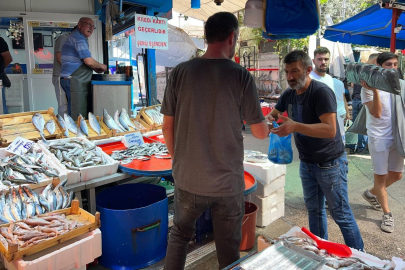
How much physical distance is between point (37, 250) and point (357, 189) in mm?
5301

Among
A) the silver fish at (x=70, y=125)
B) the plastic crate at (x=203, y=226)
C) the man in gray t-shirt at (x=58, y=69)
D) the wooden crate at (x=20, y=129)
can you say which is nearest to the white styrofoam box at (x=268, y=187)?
the plastic crate at (x=203, y=226)

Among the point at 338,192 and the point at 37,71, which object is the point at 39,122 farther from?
the point at 37,71

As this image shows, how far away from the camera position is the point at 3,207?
2676 mm

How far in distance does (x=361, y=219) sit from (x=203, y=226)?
2.36 metres

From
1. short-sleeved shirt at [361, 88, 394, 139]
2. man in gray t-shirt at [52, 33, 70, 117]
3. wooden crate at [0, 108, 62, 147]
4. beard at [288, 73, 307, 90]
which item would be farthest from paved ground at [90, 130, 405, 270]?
man in gray t-shirt at [52, 33, 70, 117]

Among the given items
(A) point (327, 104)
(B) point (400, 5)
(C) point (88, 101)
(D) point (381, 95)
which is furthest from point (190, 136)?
(C) point (88, 101)

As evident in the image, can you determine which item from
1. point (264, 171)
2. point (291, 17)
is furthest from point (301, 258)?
point (291, 17)

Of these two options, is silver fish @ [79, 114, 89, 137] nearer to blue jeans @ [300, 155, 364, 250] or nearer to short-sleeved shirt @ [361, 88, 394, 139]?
blue jeans @ [300, 155, 364, 250]

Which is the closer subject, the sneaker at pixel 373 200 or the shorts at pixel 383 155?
the shorts at pixel 383 155

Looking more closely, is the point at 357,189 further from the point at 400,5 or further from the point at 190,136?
the point at 190,136

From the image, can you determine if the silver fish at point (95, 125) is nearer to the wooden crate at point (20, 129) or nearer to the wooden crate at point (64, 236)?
the wooden crate at point (20, 129)

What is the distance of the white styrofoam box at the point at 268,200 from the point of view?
4.23m

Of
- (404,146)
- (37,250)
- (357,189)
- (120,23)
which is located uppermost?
(120,23)

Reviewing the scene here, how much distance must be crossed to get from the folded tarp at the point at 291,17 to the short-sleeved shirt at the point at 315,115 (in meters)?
1.58
